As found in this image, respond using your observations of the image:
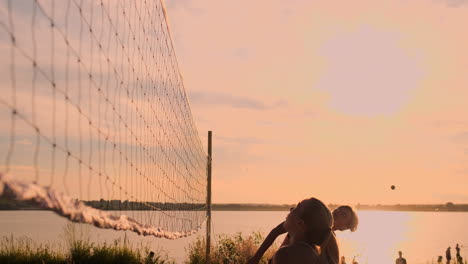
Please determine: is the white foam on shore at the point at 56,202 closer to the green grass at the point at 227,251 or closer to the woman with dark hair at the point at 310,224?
the woman with dark hair at the point at 310,224

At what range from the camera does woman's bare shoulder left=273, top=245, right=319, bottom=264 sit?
3.17 metres

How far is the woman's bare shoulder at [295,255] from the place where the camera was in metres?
3.17

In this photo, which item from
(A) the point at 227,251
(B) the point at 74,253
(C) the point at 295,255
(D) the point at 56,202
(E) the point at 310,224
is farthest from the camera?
(A) the point at 227,251

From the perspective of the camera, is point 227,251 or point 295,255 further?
point 227,251

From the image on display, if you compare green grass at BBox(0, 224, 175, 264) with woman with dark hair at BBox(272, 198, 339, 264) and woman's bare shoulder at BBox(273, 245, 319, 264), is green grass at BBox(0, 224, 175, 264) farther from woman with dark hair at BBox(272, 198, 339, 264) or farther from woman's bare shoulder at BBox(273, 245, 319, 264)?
woman's bare shoulder at BBox(273, 245, 319, 264)

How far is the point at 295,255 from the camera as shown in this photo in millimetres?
3191

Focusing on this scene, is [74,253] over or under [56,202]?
under

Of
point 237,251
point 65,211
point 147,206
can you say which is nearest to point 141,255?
point 237,251

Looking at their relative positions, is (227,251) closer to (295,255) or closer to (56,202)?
(56,202)

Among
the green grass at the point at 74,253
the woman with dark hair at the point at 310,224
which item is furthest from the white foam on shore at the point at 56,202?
the green grass at the point at 74,253

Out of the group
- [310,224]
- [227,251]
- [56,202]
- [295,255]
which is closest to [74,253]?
[227,251]

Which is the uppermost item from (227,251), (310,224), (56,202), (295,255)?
(56,202)

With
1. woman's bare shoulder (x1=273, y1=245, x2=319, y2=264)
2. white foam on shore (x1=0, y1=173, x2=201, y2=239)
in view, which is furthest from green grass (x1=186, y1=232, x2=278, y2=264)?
woman's bare shoulder (x1=273, y1=245, x2=319, y2=264)

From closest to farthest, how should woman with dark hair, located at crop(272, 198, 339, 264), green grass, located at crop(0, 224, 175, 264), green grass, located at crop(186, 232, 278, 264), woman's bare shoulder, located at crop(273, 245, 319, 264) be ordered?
1. woman's bare shoulder, located at crop(273, 245, 319, 264)
2. woman with dark hair, located at crop(272, 198, 339, 264)
3. green grass, located at crop(0, 224, 175, 264)
4. green grass, located at crop(186, 232, 278, 264)
